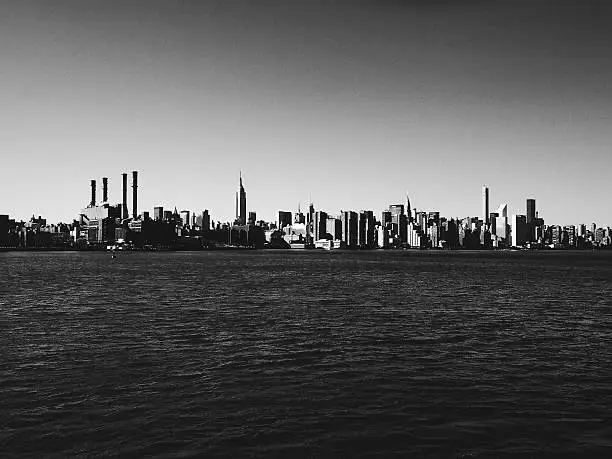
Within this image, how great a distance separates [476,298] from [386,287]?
2003 centimetres

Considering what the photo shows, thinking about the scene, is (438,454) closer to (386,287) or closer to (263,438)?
(263,438)

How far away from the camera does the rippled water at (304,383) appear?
2092 cm

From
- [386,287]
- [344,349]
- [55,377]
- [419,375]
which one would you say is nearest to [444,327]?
[344,349]

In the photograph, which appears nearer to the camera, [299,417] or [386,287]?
[299,417]

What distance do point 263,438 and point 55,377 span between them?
1361cm

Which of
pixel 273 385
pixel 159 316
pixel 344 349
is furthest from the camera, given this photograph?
pixel 159 316

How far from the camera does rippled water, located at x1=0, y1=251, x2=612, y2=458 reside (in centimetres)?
2092

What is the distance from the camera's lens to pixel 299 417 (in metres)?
23.6

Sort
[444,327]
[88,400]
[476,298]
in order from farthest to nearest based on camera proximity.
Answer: [476,298], [444,327], [88,400]

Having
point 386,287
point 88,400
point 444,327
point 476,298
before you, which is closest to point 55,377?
point 88,400

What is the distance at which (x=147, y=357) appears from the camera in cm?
3444

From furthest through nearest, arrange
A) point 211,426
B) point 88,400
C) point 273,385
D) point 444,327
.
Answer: point 444,327 < point 273,385 < point 88,400 < point 211,426

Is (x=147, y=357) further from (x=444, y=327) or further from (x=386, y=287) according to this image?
(x=386, y=287)

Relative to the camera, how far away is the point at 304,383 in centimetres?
2875
